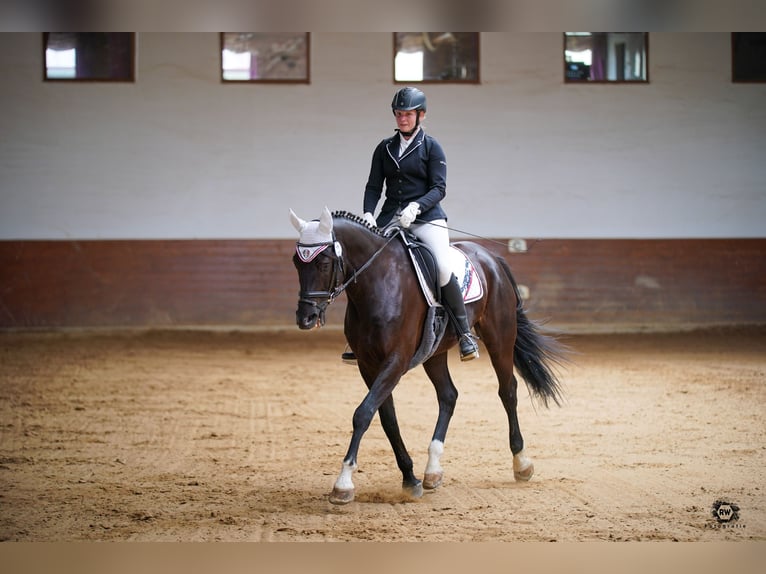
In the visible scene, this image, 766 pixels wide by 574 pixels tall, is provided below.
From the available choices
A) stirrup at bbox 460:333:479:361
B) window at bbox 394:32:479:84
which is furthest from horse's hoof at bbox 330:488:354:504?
window at bbox 394:32:479:84

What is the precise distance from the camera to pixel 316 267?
4.04 m

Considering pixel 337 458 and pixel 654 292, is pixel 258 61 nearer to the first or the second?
pixel 654 292

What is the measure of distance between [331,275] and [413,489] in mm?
1239

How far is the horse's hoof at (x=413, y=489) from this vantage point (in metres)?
4.45

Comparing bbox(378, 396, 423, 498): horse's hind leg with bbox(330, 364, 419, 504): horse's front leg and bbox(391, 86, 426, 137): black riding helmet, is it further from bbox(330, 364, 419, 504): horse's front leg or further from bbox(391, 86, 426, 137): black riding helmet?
bbox(391, 86, 426, 137): black riding helmet

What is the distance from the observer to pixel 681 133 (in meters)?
12.6

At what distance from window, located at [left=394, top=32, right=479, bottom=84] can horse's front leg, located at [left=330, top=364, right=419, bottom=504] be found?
8.72 meters

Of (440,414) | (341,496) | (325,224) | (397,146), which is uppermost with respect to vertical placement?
(397,146)

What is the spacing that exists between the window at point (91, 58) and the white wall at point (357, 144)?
0.15 meters

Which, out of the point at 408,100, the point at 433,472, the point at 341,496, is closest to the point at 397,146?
the point at 408,100

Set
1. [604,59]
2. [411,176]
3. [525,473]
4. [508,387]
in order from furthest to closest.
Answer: [604,59] → [508,387] → [525,473] → [411,176]

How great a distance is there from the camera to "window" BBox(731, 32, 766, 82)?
12.5m

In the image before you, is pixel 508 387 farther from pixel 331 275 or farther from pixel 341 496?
pixel 331 275
